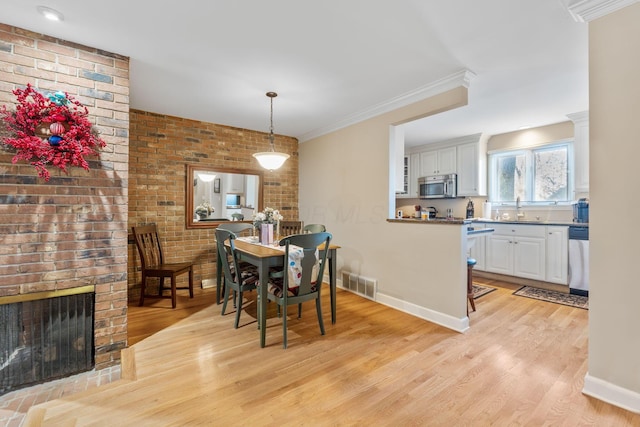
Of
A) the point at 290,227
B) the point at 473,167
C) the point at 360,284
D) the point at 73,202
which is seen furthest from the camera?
the point at 473,167

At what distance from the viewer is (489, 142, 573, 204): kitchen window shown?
4363mm

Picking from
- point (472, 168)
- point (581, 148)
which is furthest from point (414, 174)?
point (581, 148)

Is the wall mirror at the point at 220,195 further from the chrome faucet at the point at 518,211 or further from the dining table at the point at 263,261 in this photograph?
the chrome faucet at the point at 518,211

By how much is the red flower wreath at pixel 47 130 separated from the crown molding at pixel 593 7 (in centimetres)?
334

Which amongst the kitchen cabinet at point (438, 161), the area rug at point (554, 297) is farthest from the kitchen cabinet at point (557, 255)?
the kitchen cabinet at point (438, 161)

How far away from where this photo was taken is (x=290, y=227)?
414 centimetres

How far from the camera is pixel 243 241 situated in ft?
10.5

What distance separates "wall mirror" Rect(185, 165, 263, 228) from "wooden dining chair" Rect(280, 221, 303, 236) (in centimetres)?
78

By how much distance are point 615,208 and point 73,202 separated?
11.8ft

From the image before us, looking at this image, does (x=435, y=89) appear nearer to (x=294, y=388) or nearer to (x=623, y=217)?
(x=623, y=217)

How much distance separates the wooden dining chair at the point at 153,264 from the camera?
10.9 feet

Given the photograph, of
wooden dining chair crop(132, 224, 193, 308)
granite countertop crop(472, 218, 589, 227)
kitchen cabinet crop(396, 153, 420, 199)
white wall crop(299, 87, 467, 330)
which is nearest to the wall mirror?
wooden dining chair crop(132, 224, 193, 308)

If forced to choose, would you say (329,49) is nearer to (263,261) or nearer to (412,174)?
(263,261)

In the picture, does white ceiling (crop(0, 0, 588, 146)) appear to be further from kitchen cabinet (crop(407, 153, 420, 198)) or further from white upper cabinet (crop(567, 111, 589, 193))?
kitchen cabinet (crop(407, 153, 420, 198))
